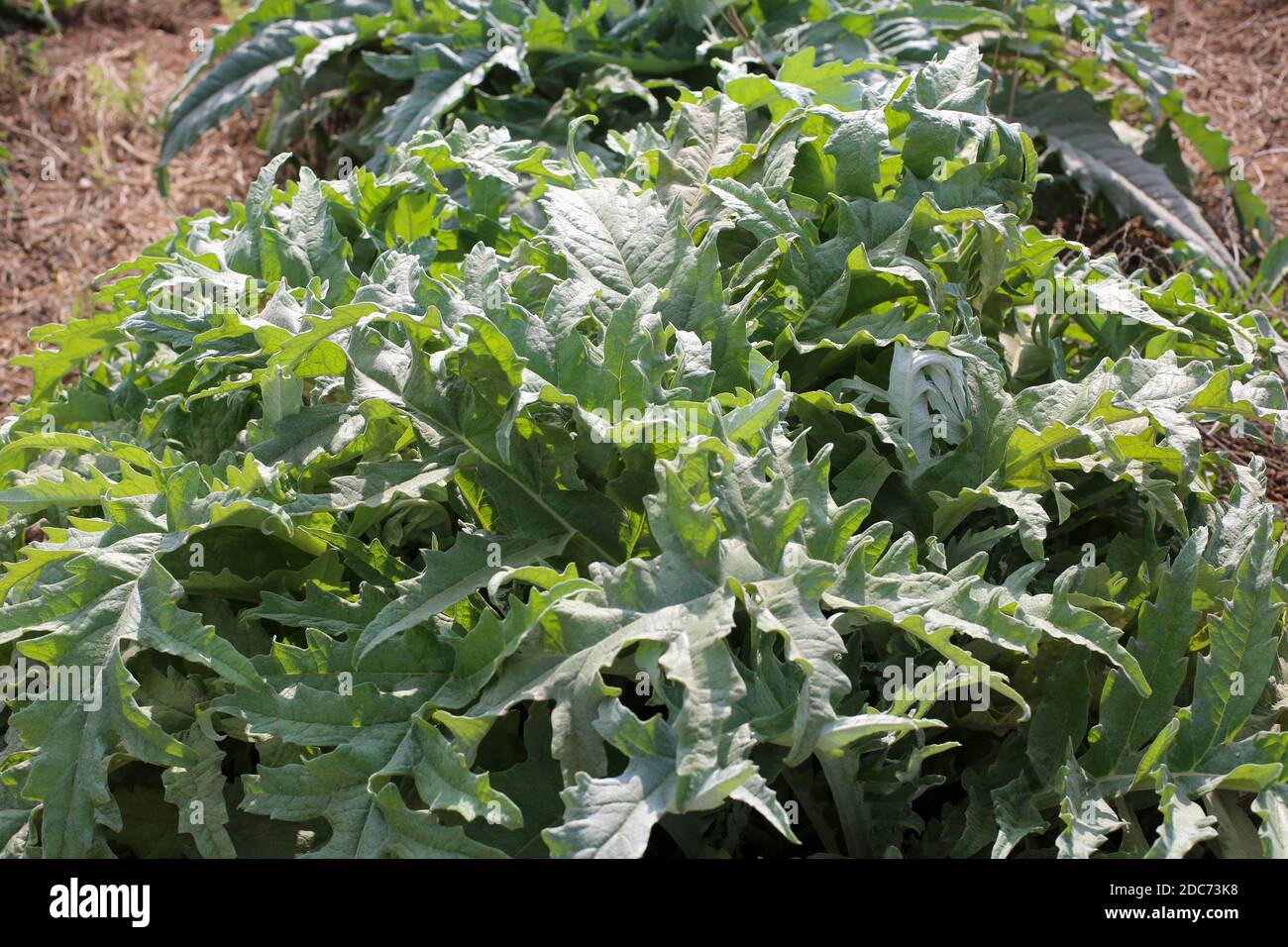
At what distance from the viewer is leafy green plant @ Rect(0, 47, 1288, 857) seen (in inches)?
70.5

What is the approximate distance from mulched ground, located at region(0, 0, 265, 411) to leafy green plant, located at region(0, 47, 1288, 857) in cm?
251

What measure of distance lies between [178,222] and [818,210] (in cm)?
164

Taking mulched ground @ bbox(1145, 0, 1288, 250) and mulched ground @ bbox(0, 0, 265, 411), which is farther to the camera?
mulched ground @ bbox(0, 0, 265, 411)

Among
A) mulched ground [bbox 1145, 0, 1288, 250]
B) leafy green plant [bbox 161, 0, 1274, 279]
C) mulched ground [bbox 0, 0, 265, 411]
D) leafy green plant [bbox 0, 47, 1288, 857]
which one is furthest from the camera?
mulched ground [bbox 0, 0, 265, 411]

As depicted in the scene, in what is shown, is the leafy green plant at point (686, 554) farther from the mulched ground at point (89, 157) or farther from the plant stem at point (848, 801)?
the mulched ground at point (89, 157)

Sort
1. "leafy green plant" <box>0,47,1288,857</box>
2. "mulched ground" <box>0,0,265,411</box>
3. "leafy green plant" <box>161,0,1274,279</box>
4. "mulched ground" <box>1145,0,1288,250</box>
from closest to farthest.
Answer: "leafy green plant" <box>0,47,1288,857</box> → "leafy green plant" <box>161,0,1274,279</box> → "mulched ground" <box>1145,0,1288,250</box> → "mulched ground" <box>0,0,265,411</box>

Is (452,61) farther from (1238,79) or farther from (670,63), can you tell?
(1238,79)

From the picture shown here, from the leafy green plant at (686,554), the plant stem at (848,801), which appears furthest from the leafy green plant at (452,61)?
the plant stem at (848,801)

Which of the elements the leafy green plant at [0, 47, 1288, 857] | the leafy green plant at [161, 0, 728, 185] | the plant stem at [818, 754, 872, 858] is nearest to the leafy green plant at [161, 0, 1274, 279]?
the leafy green plant at [161, 0, 728, 185]

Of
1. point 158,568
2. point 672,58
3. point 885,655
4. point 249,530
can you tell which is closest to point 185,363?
point 249,530

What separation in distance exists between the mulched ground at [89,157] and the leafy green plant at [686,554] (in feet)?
8.25

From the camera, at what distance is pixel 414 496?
205 cm

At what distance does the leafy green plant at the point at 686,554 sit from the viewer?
5.88 feet

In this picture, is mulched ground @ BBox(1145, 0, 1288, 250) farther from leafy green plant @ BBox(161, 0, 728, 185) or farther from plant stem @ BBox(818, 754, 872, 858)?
plant stem @ BBox(818, 754, 872, 858)
